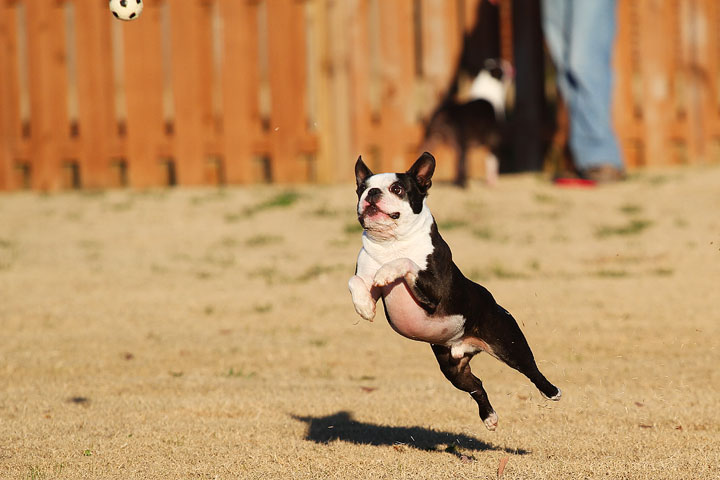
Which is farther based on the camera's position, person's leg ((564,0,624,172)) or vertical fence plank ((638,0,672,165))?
vertical fence plank ((638,0,672,165))

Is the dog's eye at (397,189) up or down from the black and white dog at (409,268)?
→ up

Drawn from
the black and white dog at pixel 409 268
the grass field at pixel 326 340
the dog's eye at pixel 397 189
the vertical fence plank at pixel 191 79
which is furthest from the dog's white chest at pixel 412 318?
the vertical fence plank at pixel 191 79

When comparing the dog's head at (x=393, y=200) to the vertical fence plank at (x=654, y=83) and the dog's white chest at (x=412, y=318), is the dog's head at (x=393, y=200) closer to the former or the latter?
the dog's white chest at (x=412, y=318)

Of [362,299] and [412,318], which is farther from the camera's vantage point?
[412,318]

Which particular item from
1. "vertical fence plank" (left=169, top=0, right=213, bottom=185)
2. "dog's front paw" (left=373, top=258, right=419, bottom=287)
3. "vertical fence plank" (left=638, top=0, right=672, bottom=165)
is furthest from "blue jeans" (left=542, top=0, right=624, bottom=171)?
"dog's front paw" (left=373, top=258, right=419, bottom=287)

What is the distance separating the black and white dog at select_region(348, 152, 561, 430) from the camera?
13.9ft

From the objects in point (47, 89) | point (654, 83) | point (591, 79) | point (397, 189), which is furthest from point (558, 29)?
point (397, 189)

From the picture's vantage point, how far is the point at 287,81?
12.4 meters

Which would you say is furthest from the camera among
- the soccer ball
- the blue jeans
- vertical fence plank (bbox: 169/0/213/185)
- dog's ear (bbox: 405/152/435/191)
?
vertical fence plank (bbox: 169/0/213/185)

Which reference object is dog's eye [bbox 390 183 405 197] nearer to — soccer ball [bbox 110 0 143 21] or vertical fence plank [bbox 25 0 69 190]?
soccer ball [bbox 110 0 143 21]

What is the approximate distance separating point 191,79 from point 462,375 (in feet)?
28.5

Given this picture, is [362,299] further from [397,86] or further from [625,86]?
[625,86]

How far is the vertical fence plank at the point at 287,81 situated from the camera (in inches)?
488

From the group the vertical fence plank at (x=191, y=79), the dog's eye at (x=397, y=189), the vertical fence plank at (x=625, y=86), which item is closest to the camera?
the dog's eye at (x=397, y=189)
